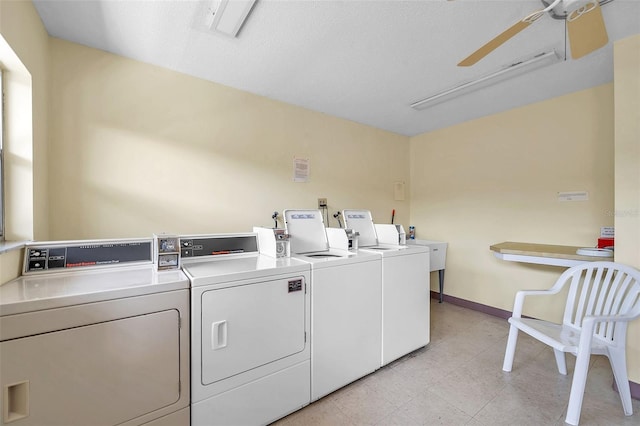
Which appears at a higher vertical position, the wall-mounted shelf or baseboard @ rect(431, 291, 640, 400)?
the wall-mounted shelf

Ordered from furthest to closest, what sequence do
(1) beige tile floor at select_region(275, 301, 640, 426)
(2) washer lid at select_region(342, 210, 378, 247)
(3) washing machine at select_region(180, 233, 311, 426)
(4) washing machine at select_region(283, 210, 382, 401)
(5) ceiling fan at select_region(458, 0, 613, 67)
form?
(2) washer lid at select_region(342, 210, 378, 247)
(4) washing machine at select_region(283, 210, 382, 401)
(1) beige tile floor at select_region(275, 301, 640, 426)
(3) washing machine at select_region(180, 233, 311, 426)
(5) ceiling fan at select_region(458, 0, 613, 67)

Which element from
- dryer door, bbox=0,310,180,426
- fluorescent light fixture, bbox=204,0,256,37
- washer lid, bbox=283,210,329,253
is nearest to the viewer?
dryer door, bbox=0,310,180,426

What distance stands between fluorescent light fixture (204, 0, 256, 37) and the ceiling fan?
136 centimetres

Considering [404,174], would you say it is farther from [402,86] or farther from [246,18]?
[246,18]

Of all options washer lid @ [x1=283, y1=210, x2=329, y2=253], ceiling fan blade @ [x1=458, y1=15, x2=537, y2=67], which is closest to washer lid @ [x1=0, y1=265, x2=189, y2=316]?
washer lid @ [x1=283, y1=210, x2=329, y2=253]

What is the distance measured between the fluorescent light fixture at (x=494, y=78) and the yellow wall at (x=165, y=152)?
Result: 1150mm

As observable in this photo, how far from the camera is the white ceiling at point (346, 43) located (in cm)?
158

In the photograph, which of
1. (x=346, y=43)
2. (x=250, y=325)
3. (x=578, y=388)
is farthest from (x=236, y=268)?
(x=578, y=388)

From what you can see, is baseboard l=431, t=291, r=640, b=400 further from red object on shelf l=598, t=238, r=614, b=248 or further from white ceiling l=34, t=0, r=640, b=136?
white ceiling l=34, t=0, r=640, b=136

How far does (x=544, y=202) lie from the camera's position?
295cm

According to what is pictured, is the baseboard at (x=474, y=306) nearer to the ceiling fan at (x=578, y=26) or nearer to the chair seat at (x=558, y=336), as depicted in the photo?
the chair seat at (x=558, y=336)

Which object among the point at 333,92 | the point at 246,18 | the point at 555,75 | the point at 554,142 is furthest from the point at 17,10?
the point at 554,142

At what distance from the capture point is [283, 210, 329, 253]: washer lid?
235cm

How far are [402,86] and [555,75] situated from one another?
4.39ft
